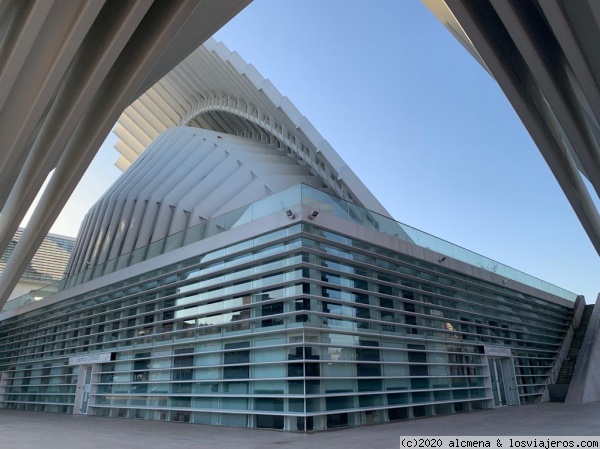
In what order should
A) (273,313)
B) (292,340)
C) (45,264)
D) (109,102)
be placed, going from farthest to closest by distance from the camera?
(45,264), (273,313), (292,340), (109,102)

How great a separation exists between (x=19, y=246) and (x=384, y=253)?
10.5 m

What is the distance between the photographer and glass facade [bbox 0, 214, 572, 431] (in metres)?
11.2

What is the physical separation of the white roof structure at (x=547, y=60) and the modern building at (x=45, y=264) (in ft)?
163

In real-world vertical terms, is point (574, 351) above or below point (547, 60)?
below

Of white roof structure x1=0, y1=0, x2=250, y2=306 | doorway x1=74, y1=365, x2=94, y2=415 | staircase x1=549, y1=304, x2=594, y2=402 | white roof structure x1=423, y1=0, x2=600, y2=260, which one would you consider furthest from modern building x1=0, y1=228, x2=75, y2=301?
white roof structure x1=423, y1=0, x2=600, y2=260

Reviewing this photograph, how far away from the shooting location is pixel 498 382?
17891 mm

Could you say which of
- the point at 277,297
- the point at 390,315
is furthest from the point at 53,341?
the point at 390,315

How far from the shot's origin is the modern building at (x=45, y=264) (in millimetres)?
49781

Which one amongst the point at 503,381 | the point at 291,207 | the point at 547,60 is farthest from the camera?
the point at 503,381

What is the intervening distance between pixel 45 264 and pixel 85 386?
4041 cm

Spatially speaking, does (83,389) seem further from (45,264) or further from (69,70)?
(45,264)

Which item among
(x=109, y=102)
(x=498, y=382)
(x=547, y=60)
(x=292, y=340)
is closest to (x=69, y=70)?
(x=109, y=102)

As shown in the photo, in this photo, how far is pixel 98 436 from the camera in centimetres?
1018

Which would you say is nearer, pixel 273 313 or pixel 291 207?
pixel 273 313
